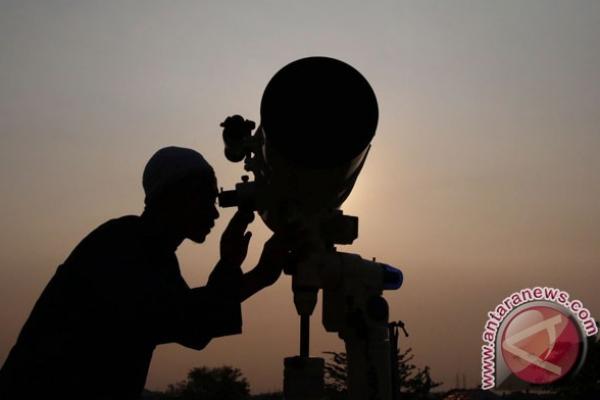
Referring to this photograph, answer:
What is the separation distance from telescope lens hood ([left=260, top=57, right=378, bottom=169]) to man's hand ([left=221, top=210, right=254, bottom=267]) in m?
0.39

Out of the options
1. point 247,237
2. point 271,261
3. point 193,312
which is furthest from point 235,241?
point 193,312

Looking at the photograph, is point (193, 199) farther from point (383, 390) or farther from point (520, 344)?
point (520, 344)

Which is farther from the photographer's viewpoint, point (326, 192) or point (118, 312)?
point (326, 192)

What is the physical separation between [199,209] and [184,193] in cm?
10

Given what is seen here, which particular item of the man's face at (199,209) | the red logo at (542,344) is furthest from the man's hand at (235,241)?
the red logo at (542,344)

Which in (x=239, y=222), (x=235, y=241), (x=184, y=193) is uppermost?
(x=184, y=193)

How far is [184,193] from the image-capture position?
3.27 metres

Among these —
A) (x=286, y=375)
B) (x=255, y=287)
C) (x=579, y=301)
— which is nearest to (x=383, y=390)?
(x=286, y=375)

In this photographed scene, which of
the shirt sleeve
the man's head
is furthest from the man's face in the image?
the shirt sleeve

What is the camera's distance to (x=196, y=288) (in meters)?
2.95

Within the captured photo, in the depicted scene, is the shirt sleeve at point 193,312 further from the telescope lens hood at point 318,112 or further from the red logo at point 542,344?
the red logo at point 542,344

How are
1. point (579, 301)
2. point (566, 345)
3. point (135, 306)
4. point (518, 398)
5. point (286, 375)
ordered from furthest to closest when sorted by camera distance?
1. point (518, 398)
2. point (579, 301)
3. point (566, 345)
4. point (286, 375)
5. point (135, 306)

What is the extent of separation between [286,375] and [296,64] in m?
1.42

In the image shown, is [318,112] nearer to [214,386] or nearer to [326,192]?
[326,192]
